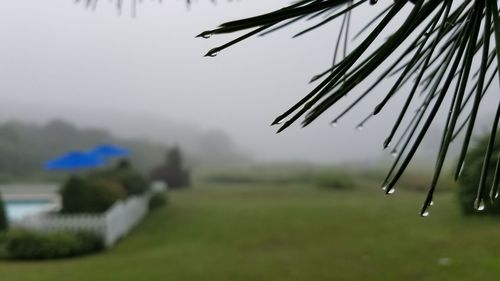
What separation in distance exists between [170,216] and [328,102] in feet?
30.7

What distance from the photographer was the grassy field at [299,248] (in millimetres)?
4688

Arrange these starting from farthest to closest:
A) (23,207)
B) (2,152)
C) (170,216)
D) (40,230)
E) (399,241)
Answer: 1. (2,152)
2. (23,207)
3. (170,216)
4. (40,230)
5. (399,241)

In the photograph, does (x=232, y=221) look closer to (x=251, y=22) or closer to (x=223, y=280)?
(x=223, y=280)

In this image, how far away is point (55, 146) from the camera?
2483cm

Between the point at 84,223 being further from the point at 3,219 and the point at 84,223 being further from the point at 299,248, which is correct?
the point at 299,248

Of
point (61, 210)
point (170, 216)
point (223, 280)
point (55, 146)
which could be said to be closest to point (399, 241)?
point (223, 280)

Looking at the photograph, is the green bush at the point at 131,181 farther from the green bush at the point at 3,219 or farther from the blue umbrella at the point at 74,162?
the green bush at the point at 3,219

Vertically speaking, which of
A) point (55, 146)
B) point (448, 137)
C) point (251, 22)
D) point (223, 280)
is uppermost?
point (55, 146)

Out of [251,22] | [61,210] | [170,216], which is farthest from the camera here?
[170,216]

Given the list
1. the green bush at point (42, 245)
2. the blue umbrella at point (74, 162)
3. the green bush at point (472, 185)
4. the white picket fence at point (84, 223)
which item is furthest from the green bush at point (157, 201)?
the green bush at point (472, 185)

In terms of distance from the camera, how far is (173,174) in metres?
16.6

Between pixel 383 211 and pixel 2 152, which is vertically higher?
pixel 2 152

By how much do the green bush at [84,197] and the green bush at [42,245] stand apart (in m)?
1.07

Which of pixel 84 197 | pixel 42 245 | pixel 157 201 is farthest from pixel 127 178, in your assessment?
pixel 42 245
